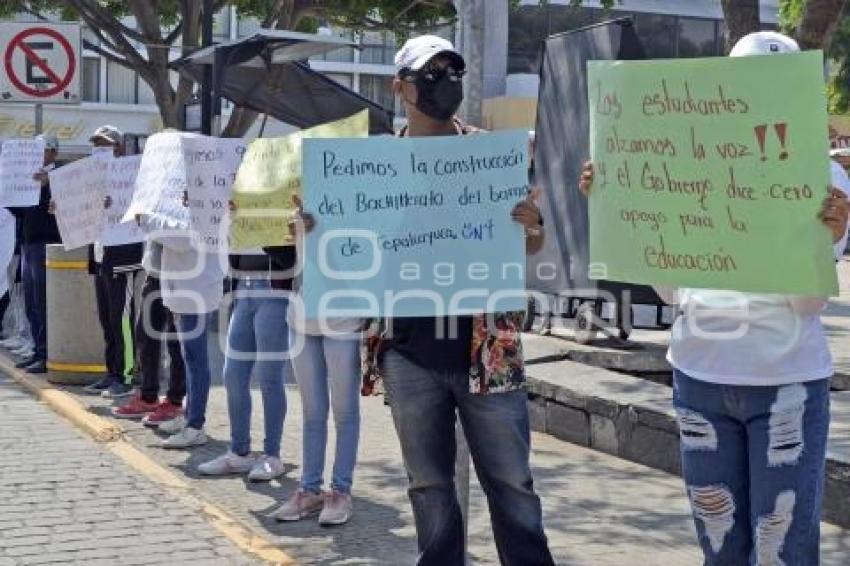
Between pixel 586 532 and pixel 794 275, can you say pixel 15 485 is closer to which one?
pixel 586 532

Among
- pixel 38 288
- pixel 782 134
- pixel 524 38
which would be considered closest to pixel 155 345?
pixel 38 288

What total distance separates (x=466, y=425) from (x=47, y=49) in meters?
10.1

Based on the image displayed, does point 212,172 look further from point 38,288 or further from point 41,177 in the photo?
point 38,288

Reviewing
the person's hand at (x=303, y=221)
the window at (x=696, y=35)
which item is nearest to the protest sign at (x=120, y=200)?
the person's hand at (x=303, y=221)

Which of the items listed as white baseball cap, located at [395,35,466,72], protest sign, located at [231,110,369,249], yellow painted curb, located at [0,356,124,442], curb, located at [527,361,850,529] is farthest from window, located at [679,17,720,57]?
white baseball cap, located at [395,35,466,72]

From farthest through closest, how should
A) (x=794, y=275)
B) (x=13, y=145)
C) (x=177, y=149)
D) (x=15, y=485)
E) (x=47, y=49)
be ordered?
(x=47, y=49)
(x=13, y=145)
(x=177, y=149)
(x=15, y=485)
(x=794, y=275)

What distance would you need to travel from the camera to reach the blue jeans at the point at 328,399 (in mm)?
6098

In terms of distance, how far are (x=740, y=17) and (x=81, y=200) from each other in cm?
473

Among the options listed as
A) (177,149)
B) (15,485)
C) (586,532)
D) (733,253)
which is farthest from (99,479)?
(733,253)

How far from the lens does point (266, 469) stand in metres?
6.96

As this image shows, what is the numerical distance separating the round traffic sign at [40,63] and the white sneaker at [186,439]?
20.6 ft

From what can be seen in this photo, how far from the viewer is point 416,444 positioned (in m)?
4.33

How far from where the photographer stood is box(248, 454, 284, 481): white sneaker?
22.8ft

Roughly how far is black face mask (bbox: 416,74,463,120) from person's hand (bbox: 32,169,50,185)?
6.84m
